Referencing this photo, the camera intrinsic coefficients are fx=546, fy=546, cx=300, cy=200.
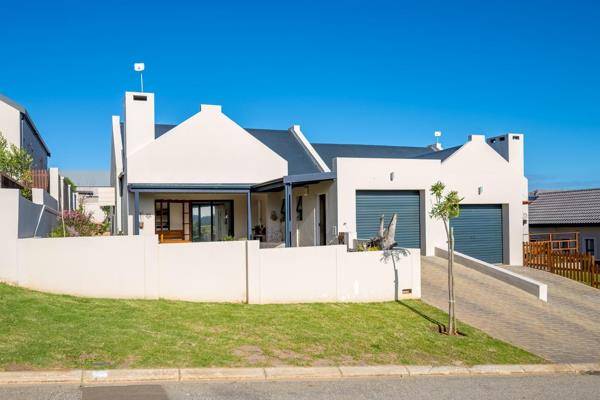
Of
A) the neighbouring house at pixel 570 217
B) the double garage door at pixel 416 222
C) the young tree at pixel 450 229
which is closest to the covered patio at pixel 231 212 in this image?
the double garage door at pixel 416 222

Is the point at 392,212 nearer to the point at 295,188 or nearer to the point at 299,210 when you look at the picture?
the point at 299,210

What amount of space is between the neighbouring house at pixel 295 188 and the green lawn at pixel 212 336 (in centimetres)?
643

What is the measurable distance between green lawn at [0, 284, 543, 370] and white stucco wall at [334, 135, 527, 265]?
7178mm

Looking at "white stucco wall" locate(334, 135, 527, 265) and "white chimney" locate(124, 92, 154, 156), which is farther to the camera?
"white chimney" locate(124, 92, 154, 156)

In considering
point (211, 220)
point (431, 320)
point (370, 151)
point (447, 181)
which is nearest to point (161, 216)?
point (211, 220)

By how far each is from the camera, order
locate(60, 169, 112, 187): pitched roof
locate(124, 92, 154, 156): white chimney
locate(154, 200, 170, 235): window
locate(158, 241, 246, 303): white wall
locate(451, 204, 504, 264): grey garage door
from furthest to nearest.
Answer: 1. locate(60, 169, 112, 187): pitched roof
2. locate(154, 200, 170, 235): window
3. locate(451, 204, 504, 264): grey garage door
4. locate(124, 92, 154, 156): white chimney
5. locate(158, 241, 246, 303): white wall

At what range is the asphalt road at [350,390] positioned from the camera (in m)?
6.82

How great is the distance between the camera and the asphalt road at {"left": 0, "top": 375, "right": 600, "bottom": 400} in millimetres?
6820

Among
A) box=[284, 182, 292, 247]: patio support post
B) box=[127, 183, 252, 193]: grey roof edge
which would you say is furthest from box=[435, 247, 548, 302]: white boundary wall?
box=[127, 183, 252, 193]: grey roof edge

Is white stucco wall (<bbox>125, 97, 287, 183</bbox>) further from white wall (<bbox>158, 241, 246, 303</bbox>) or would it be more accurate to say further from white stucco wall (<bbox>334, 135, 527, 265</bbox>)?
white wall (<bbox>158, 241, 246, 303</bbox>)

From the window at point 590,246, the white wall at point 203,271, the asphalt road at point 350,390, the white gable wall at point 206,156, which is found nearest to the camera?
the asphalt road at point 350,390

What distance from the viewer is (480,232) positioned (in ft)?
70.3

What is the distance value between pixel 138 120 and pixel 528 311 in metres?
15.1

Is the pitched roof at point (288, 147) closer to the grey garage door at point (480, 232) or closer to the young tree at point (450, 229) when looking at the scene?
the grey garage door at point (480, 232)
